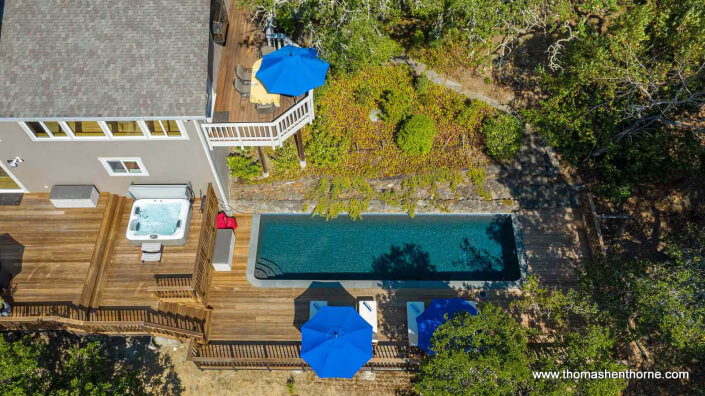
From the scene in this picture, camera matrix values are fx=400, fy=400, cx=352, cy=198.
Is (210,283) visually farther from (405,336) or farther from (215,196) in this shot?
(405,336)

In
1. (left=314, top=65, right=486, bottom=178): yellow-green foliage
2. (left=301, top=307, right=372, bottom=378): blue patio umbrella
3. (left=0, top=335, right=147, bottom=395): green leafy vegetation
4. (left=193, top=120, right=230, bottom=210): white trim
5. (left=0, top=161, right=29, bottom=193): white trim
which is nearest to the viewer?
(left=0, top=335, right=147, bottom=395): green leafy vegetation

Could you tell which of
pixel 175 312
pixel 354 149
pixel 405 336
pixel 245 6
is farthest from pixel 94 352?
pixel 245 6

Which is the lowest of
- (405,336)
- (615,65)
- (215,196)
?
(405,336)

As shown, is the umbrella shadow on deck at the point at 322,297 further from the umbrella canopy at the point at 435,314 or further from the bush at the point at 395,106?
the bush at the point at 395,106

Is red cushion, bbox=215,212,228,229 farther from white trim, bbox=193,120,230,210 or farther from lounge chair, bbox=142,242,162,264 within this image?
→ lounge chair, bbox=142,242,162,264

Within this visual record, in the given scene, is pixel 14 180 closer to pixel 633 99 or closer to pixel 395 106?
→ pixel 395 106

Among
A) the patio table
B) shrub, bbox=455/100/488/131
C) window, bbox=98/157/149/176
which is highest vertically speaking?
shrub, bbox=455/100/488/131

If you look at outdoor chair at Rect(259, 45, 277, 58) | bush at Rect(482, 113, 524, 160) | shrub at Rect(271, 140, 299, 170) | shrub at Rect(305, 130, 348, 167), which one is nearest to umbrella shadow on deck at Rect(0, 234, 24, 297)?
shrub at Rect(271, 140, 299, 170)
